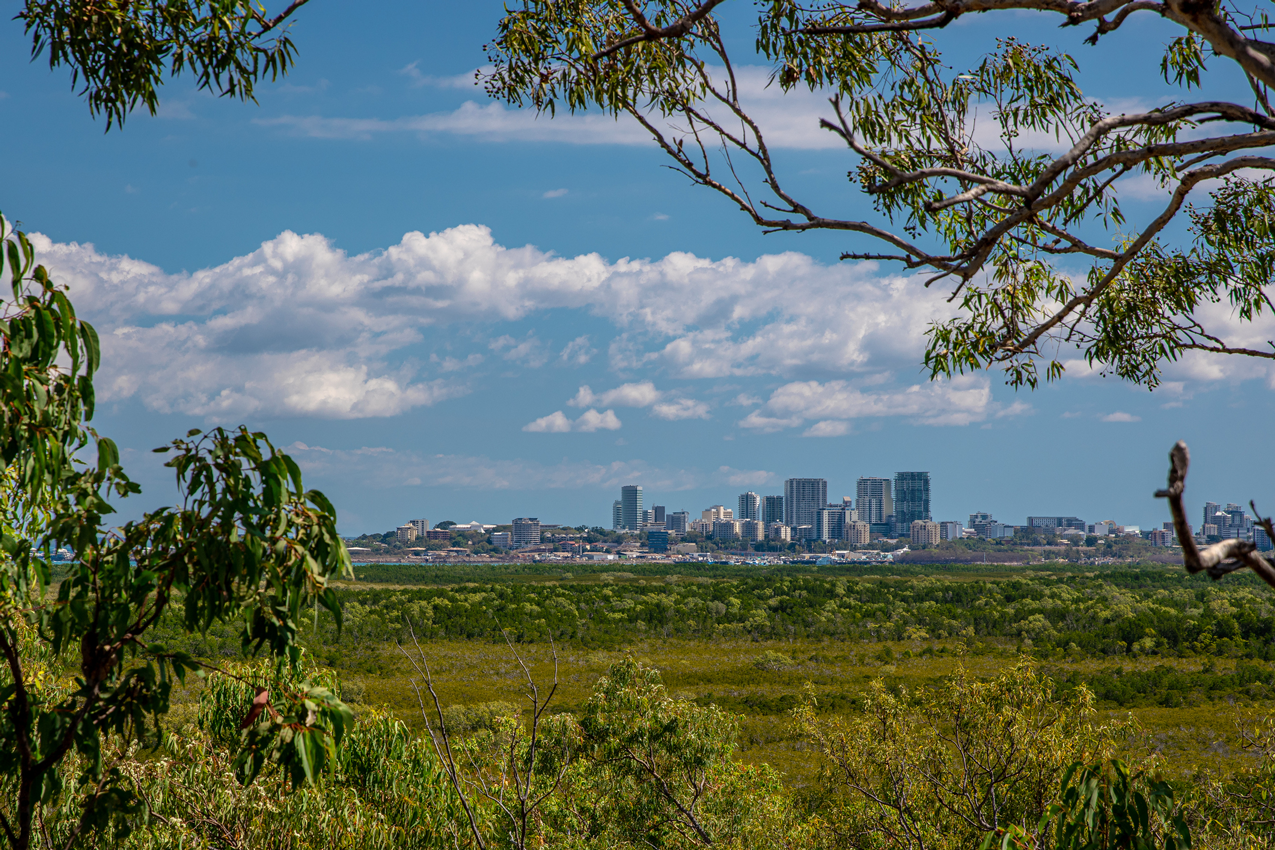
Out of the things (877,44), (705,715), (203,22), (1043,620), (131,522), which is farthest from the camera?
(1043,620)

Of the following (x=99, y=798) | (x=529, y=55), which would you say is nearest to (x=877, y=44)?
(x=529, y=55)

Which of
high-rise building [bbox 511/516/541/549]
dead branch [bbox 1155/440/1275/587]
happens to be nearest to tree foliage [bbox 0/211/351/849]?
dead branch [bbox 1155/440/1275/587]

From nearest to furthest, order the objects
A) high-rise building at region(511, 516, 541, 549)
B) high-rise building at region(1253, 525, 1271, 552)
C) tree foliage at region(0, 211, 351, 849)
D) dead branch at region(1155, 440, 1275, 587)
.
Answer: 1. dead branch at region(1155, 440, 1275, 587)
2. high-rise building at region(1253, 525, 1271, 552)
3. tree foliage at region(0, 211, 351, 849)
4. high-rise building at region(511, 516, 541, 549)

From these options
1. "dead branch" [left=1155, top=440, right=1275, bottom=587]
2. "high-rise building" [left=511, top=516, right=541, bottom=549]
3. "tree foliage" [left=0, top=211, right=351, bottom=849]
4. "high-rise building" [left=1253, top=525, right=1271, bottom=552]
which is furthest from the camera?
"high-rise building" [left=511, top=516, right=541, bottom=549]

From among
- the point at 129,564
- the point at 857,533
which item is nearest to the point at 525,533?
the point at 857,533

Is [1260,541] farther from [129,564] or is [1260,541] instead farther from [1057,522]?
[1057,522]

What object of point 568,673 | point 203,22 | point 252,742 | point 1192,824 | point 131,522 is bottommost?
point 568,673

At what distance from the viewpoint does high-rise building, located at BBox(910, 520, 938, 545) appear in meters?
181

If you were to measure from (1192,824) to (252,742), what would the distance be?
29.2 feet

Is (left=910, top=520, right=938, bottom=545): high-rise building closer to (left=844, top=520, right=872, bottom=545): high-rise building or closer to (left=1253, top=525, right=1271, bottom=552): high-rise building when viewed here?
(left=844, top=520, right=872, bottom=545): high-rise building

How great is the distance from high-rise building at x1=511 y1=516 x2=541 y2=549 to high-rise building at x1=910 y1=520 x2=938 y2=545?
2808 inches

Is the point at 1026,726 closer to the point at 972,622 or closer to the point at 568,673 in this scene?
the point at 568,673

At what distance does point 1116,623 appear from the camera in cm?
3488

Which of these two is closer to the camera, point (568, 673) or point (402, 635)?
point (568, 673)
